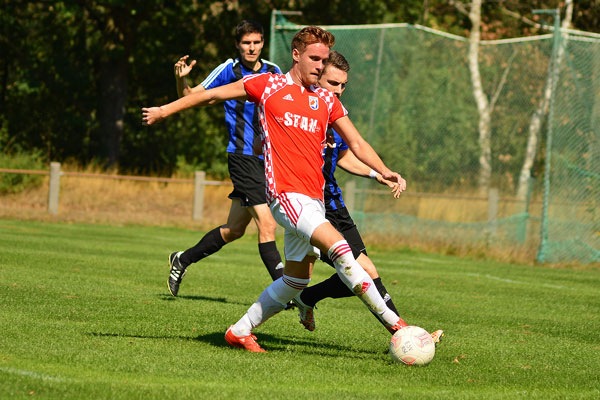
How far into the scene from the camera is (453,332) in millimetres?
6988

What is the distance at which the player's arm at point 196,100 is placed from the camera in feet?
16.6

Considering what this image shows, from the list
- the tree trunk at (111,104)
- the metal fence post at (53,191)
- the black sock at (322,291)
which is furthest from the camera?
the tree trunk at (111,104)

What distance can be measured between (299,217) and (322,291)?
112 centimetres

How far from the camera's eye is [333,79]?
6160 millimetres

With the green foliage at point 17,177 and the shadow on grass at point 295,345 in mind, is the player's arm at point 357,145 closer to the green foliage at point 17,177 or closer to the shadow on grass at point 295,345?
the shadow on grass at point 295,345

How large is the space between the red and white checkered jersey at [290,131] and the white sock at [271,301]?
0.55 metres

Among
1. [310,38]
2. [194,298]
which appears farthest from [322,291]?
[194,298]

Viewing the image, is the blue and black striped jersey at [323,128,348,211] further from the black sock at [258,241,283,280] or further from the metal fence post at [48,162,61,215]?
the metal fence post at [48,162,61,215]

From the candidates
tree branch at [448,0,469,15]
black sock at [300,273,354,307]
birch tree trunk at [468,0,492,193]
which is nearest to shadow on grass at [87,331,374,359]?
black sock at [300,273,354,307]

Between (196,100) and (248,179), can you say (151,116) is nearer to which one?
(196,100)

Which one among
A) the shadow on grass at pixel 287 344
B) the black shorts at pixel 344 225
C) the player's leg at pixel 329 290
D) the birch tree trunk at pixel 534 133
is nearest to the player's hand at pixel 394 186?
the player's leg at pixel 329 290

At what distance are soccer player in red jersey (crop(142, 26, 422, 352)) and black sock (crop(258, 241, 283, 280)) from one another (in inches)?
74.0

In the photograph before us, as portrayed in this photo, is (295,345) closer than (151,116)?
No

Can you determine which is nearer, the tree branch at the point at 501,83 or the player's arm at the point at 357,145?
the player's arm at the point at 357,145
